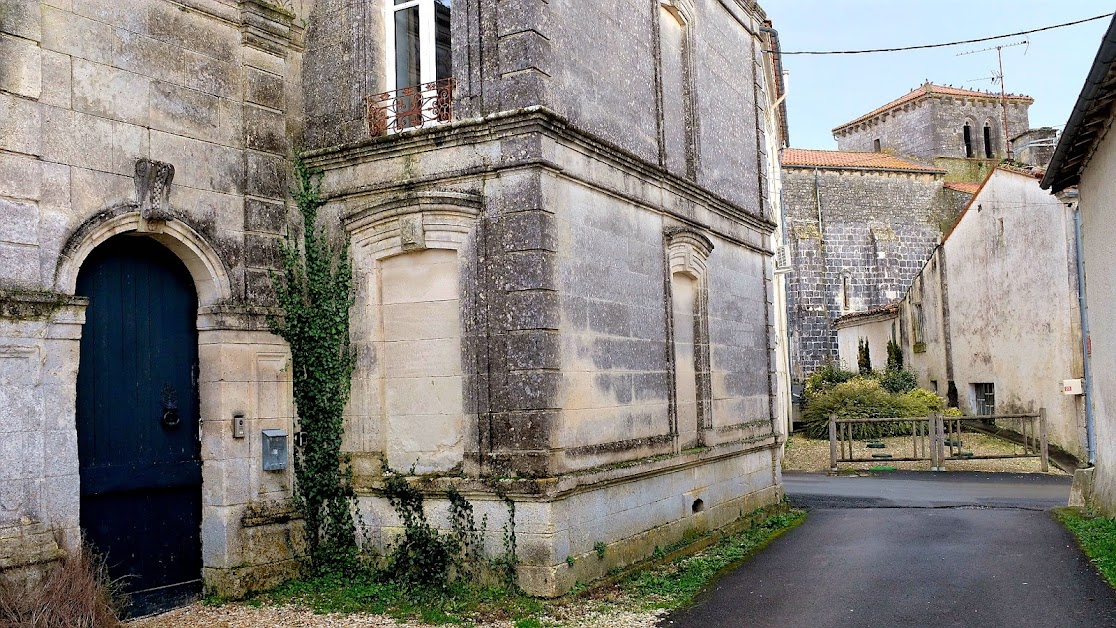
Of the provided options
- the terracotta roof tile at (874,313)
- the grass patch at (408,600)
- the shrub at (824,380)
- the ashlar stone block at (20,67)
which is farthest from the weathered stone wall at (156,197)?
the terracotta roof tile at (874,313)

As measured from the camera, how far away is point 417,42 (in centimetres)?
924

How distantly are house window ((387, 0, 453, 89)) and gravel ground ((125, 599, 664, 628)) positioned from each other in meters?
4.84

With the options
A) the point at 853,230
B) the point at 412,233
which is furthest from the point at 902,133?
the point at 412,233

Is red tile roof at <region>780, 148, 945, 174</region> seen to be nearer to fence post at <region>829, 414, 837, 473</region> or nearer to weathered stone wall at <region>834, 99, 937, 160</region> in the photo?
weathered stone wall at <region>834, 99, 937, 160</region>

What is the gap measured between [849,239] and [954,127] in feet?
48.4

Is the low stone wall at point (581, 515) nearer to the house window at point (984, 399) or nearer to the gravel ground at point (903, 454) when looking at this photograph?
the gravel ground at point (903, 454)

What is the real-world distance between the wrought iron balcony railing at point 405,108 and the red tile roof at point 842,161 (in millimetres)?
34348

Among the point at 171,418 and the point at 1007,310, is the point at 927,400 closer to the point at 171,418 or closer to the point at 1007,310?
the point at 1007,310

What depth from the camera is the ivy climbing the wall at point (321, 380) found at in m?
8.73

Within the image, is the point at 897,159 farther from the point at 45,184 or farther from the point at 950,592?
the point at 45,184

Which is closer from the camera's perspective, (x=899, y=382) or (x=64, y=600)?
(x=64, y=600)

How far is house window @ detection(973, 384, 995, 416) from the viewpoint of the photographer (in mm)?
24625

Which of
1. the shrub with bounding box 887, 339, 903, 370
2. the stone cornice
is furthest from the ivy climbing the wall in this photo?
the shrub with bounding box 887, 339, 903, 370

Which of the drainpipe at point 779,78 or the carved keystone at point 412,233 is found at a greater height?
the drainpipe at point 779,78
